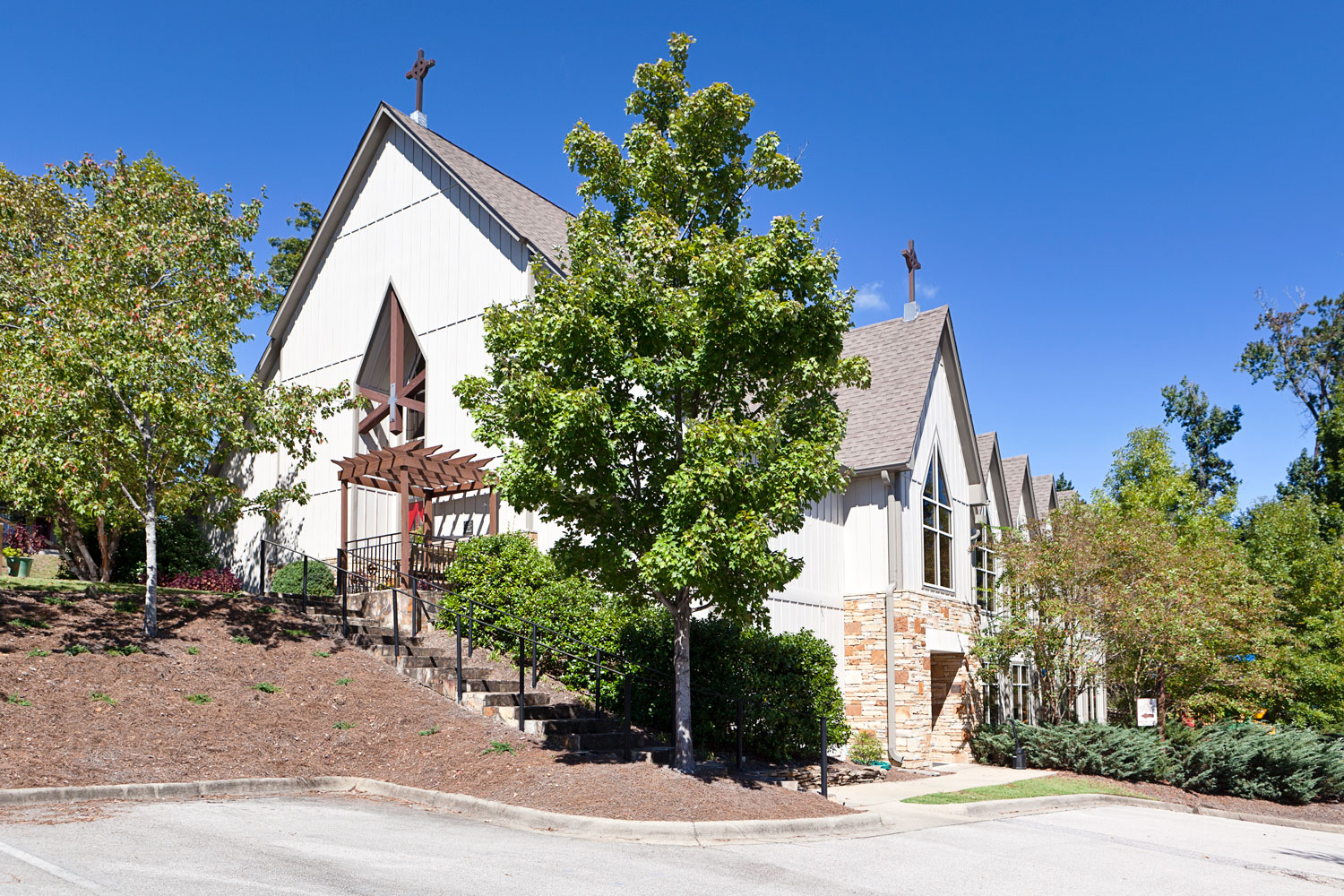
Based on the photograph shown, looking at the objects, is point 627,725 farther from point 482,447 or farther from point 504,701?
point 482,447

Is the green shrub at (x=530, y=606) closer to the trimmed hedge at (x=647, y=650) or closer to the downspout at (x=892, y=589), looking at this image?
the trimmed hedge at (x=647, y=650)

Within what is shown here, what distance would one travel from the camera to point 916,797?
14047 millimetres

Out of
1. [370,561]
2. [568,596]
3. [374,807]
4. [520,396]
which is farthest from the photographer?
[370,561]

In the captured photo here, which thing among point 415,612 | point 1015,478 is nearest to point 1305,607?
point 1015,478

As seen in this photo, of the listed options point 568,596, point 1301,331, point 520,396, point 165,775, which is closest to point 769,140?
point 520,396

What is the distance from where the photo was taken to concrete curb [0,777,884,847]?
31.7 ft

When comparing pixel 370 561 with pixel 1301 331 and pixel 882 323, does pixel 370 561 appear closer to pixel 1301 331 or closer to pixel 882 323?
pixel 882 323

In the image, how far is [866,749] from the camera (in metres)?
18.9

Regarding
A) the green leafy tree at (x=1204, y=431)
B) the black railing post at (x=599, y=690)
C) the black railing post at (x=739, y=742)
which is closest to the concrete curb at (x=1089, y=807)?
the black railing post at (x=739, y=742)

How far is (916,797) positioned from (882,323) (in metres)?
13.5

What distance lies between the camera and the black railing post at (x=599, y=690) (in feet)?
45.1

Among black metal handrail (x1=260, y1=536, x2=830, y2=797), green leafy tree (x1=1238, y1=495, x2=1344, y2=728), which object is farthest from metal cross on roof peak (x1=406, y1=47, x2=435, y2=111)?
green leafy tree (x1=1238, y1=495, x2=1344, y2=728)

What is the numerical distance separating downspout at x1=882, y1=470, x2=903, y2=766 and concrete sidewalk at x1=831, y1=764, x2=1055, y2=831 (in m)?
1.22

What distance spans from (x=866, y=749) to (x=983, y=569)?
7.69 m
